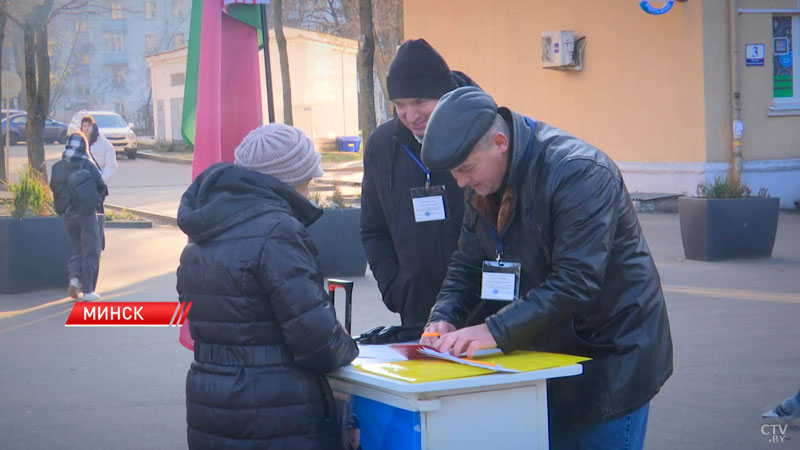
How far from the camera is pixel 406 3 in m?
22.3

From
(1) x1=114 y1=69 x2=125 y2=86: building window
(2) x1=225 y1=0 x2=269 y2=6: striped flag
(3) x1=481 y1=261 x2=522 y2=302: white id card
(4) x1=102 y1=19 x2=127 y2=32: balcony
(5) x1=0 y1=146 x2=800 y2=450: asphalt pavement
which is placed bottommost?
(5) x1=0 y1=146 x2=800 y2=450: asphalt pavement

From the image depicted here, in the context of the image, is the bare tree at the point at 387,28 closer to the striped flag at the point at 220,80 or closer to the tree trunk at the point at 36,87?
the tree trunk at the point at 36,87

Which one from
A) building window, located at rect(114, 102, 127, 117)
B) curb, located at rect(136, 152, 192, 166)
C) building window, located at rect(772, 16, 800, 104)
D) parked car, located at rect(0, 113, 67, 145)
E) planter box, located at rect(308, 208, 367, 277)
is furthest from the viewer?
building window, located at rect(114, 102, 127, 117)

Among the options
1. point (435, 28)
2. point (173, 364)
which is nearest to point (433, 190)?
point (173, 364)

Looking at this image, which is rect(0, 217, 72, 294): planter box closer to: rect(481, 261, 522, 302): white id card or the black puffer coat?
the black puffer coat

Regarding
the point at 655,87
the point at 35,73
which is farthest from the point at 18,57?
the point at 655,87

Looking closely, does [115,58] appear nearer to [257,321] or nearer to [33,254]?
[33,254]

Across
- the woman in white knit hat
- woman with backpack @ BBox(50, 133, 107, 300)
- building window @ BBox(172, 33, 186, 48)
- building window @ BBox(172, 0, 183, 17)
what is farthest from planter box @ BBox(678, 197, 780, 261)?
building window @ BBox(172, 0, 183, 17)

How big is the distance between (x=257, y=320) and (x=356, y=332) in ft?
17.5

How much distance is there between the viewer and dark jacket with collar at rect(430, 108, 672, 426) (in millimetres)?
2574

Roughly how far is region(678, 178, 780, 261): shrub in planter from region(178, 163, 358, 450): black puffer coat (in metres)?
8.63

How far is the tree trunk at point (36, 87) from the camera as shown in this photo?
21281 mm

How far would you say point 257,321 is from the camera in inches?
116

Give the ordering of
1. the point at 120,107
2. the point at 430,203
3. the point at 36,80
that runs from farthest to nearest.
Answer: the point at 120,107
the point at 36,80
the point at 430,203
